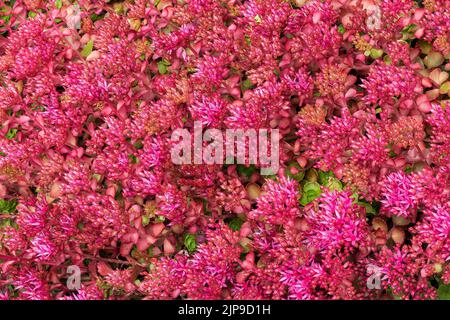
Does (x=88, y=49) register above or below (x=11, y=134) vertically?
above

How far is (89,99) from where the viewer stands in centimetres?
190

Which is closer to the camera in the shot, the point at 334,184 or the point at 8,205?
the point at 334,184

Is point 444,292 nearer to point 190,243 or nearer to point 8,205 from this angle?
point 190,243

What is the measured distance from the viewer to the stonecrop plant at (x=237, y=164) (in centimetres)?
154

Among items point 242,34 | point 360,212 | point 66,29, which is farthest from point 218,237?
point 66,29

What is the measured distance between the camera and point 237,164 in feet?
5.96

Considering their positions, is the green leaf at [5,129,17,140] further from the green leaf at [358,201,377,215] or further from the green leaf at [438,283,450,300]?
the green leaf at [438,283,450,300]

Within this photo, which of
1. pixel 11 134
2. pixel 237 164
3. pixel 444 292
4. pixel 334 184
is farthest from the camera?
pixel 11 134

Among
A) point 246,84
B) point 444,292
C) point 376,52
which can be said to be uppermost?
point 376,52

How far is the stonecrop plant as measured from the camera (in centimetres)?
154

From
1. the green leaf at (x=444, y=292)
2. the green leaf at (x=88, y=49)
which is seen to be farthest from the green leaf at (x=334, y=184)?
the green leaf at (x=88, y=49)

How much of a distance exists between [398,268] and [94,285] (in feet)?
3.18

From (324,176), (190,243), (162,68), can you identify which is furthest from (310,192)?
(162,68)

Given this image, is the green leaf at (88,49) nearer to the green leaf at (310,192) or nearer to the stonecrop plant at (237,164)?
the stonecrop plant at (237,164)
